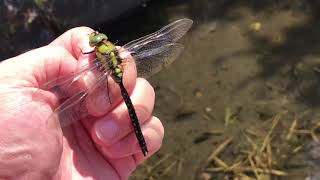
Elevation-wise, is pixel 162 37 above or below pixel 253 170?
above

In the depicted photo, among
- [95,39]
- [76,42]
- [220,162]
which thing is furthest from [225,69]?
[95,39]

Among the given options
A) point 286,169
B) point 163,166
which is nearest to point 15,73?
point 163,166

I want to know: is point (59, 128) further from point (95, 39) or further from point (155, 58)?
point (155, 58)

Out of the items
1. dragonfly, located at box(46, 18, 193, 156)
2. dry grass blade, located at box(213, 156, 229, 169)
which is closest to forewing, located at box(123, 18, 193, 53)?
dragonfly, located at box(46, 18, 193, 156)

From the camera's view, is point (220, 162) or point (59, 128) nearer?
point (59, 128)

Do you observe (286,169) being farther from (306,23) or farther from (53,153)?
(53,153)

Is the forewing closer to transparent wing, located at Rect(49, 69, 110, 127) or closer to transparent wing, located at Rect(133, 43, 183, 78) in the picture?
transparent wing, located at Rect(133, 43, 183, 78)

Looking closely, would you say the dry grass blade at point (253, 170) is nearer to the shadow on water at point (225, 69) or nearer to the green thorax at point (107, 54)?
the shadow on water at point (225, 69)
